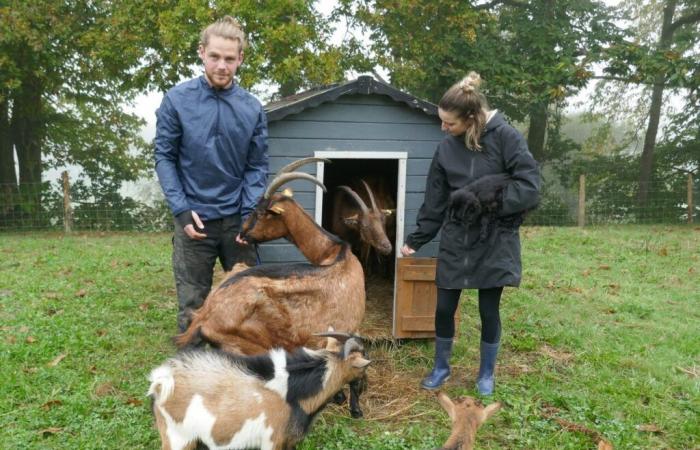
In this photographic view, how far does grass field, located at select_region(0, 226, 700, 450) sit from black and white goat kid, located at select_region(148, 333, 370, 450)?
66 cm

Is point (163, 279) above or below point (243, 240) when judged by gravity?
below

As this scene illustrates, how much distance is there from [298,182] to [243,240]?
0.99m

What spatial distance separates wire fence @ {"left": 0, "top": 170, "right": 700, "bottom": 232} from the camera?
13.8m

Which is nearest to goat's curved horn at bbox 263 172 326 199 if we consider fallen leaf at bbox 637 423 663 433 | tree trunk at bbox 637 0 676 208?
fallen leaf at bbox 637 423 663 433

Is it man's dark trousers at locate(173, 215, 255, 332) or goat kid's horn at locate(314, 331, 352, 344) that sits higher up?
man's dark trousers at locate(173, 215, 255, 332)

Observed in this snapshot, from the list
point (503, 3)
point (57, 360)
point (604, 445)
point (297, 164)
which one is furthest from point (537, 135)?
point (57, 360)

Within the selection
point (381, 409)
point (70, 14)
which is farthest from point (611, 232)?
point (70, 14)

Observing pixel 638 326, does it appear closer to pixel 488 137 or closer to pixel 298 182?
pixel 488 137

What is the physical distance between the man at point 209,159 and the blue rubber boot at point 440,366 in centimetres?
167

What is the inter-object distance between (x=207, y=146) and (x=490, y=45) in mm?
13331

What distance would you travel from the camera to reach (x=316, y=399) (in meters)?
3.30

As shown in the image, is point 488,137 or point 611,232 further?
point 611,232

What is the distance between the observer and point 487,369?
4.51 meters

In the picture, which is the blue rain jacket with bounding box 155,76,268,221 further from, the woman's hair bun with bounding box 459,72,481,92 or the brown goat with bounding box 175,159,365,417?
the woman's hair bun with bounding box 459,72,481,92
